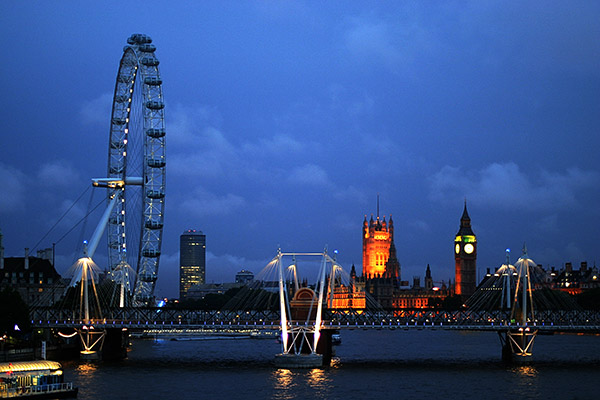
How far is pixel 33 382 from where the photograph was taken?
207 feet

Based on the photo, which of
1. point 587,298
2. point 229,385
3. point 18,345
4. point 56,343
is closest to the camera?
point 229,385

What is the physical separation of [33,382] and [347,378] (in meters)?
25.6

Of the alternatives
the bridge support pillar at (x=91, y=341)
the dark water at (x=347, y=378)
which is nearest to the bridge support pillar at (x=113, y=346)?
the bridge support pillar at (x=91, y=341)

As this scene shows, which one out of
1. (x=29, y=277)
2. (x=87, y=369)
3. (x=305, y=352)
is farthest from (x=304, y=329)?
(x=29, y=277)

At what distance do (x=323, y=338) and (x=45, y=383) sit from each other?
34978mm

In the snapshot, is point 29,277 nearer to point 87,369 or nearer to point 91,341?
point 91,341

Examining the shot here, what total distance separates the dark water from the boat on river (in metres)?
1.61

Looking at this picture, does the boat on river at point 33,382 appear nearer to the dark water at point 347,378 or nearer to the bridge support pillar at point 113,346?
the dark water at point 347,378

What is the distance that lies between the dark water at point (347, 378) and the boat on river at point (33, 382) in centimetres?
161

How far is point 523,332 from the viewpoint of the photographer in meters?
93.9

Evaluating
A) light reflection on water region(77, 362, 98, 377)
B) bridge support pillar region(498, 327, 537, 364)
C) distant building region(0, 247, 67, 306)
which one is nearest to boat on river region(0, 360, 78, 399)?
light reflection on water region(77, 362, 98, 377)

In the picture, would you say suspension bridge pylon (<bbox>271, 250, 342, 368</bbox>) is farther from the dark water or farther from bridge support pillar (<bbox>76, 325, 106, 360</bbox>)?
bridge support pillar (<bbox>76, 325, 106, 360</bbox>)

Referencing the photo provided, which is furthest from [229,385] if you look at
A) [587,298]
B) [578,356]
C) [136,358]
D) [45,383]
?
[587,298]

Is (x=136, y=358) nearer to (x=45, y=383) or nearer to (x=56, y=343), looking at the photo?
(x=56, y=343)
